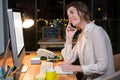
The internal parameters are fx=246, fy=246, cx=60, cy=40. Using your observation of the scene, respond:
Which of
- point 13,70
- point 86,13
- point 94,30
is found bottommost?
point 13,70

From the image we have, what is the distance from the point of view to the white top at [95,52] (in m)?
1.98

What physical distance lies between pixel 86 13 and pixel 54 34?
3547 millimetres

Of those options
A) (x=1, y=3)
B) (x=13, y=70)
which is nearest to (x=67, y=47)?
(x=13, y=70)

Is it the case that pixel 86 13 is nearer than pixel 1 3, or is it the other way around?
pixel 86 13

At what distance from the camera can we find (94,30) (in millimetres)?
2053

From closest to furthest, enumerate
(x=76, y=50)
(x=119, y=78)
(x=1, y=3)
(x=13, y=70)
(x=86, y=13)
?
(x=119, y=78) < (x=13, y=70) < (x=86, y=13) < (x=76, y=50) < (x=1, y=3)

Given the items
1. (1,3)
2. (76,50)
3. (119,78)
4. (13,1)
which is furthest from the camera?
(13,1)

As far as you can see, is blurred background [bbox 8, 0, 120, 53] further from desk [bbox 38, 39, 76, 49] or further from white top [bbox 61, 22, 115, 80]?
white top [bbox 61, 22, 115, 80]

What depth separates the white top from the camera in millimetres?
1978

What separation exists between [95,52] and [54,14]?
17.3 ft

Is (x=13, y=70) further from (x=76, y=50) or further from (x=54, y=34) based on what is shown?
(x=54, y=34)

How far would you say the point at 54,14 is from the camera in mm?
7211

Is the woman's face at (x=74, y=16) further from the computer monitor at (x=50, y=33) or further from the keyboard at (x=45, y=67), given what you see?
the computer monitor at (x=50, y=33)

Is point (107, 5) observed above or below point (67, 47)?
above
